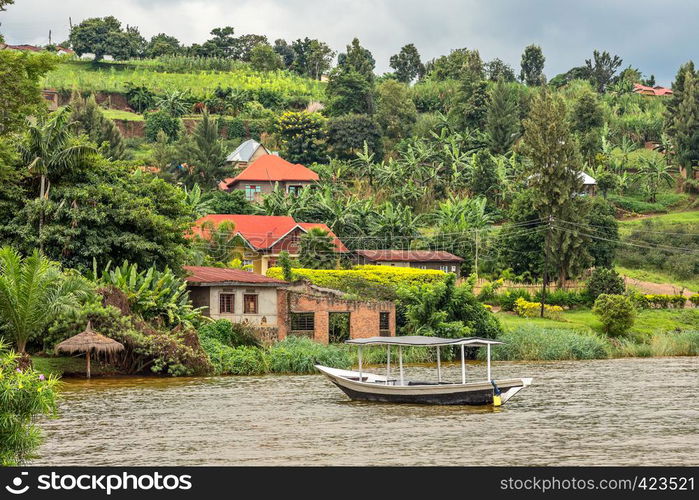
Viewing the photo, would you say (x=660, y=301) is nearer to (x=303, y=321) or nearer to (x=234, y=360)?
(x=303, y=321)

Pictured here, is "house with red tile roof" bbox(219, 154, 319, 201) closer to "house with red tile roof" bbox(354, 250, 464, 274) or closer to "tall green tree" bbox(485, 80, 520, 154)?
"tall green tree" bbox(485, 80, 520, 154)

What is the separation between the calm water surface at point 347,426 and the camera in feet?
82.8

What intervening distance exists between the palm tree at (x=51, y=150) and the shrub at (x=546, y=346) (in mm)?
20019

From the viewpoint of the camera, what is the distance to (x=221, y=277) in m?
53.0

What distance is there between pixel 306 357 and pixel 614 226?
4087cm

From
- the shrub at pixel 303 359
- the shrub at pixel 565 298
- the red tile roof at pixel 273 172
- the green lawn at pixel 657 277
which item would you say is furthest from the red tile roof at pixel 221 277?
the red tile roof at pixel 273 172

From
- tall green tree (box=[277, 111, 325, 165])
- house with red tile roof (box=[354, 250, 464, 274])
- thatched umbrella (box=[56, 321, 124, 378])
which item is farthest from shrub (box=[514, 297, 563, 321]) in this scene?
tall green tree (box=[277, 111, 325, 165])

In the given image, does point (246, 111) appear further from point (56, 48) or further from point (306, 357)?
point (306, 357)

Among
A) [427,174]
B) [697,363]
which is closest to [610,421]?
[697,363]

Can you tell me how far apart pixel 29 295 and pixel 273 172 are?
215ft

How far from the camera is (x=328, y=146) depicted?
382ft

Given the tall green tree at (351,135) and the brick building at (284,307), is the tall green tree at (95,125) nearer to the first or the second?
the tall green tree at (351,135)

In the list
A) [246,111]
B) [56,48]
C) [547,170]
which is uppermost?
[56,48]

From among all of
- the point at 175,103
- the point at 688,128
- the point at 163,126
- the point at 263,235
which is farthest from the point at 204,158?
the point at 688,128
